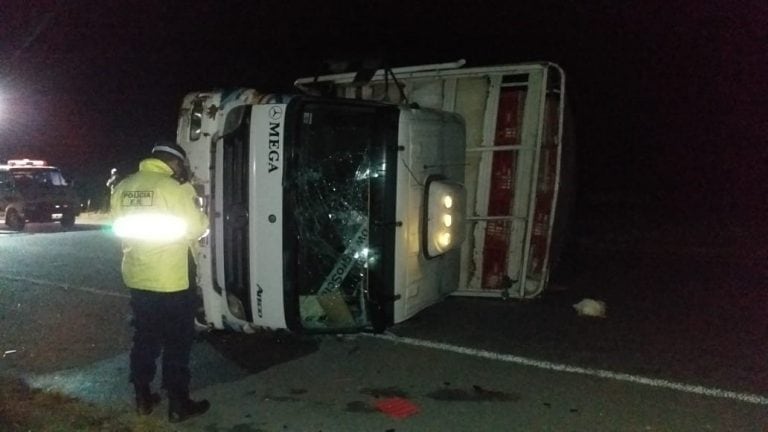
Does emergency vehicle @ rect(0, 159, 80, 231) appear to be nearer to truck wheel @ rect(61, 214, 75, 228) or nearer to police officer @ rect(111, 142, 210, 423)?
truck wheel @ rect(61, 214, 75, 228)

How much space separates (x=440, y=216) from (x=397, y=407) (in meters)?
1.46

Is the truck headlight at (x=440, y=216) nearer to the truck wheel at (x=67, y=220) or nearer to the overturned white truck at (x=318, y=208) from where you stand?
the overturned white truck at (x=318, y=208)

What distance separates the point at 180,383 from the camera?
4215 millimetres

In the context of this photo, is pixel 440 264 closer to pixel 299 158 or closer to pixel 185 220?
pixel 299 158

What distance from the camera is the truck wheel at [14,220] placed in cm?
1622

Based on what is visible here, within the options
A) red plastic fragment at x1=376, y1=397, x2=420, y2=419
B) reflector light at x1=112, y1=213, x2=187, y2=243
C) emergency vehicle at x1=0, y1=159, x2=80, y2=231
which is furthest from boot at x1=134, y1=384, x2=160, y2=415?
emergency vehicle at x1=0, y1=159, x2=80, y2=231

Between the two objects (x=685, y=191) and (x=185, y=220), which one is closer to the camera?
(x=185, y=220)

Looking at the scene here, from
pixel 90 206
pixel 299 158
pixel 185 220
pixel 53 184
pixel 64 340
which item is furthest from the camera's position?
pixel 90 206

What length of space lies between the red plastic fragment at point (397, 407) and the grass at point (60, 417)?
1336 millimetres

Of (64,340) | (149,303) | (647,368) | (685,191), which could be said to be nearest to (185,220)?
(149,303)

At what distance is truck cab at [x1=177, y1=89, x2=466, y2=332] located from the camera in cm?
464

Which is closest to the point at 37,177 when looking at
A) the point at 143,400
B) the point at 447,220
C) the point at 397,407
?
the point at 143,400

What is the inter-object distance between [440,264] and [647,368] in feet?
5.73

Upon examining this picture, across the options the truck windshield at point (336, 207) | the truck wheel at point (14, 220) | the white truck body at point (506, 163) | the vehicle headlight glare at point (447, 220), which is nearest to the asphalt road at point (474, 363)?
the white truck body at point (506, 163)
